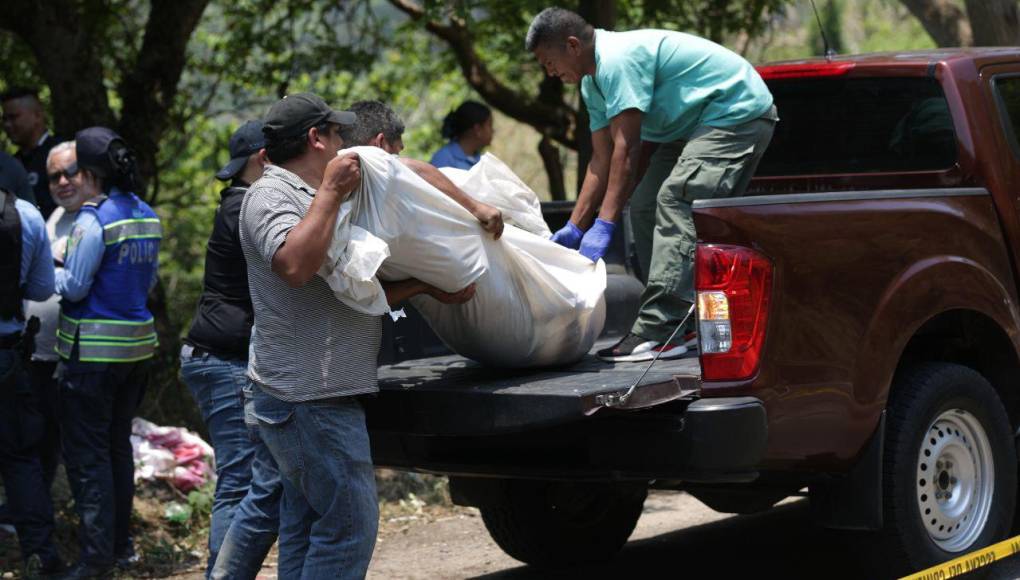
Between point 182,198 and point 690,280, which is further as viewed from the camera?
point 182,198

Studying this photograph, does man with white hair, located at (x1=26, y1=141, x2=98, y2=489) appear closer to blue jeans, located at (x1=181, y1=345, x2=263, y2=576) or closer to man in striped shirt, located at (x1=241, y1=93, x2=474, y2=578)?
blue jeans, located at (x1=181, y1=345, x2=263, y2=576)

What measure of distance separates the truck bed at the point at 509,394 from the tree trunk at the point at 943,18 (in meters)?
6.31

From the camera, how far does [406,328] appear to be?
5188 mm

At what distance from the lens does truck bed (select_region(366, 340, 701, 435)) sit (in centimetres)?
407

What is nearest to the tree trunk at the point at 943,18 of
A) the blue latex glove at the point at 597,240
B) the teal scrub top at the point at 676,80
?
the teal scrub top at the point at 676,80

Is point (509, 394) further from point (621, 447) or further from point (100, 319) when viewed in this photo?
point (100, 319)

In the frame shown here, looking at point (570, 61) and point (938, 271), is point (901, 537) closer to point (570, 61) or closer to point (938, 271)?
point (938, 271)

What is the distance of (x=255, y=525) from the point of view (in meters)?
4.55

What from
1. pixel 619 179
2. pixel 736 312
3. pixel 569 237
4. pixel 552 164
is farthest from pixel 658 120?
pixel 552 164

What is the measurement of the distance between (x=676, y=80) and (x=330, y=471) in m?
2.19

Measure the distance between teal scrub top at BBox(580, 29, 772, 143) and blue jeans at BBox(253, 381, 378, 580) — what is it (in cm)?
180

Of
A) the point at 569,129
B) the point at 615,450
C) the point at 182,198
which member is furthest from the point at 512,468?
the point at 182,198

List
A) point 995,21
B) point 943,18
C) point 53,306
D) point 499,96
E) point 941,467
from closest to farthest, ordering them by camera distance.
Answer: point 941,467, point 53,306, point 995,21, point 943,18, point 499,96

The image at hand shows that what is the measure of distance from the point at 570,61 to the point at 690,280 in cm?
97
